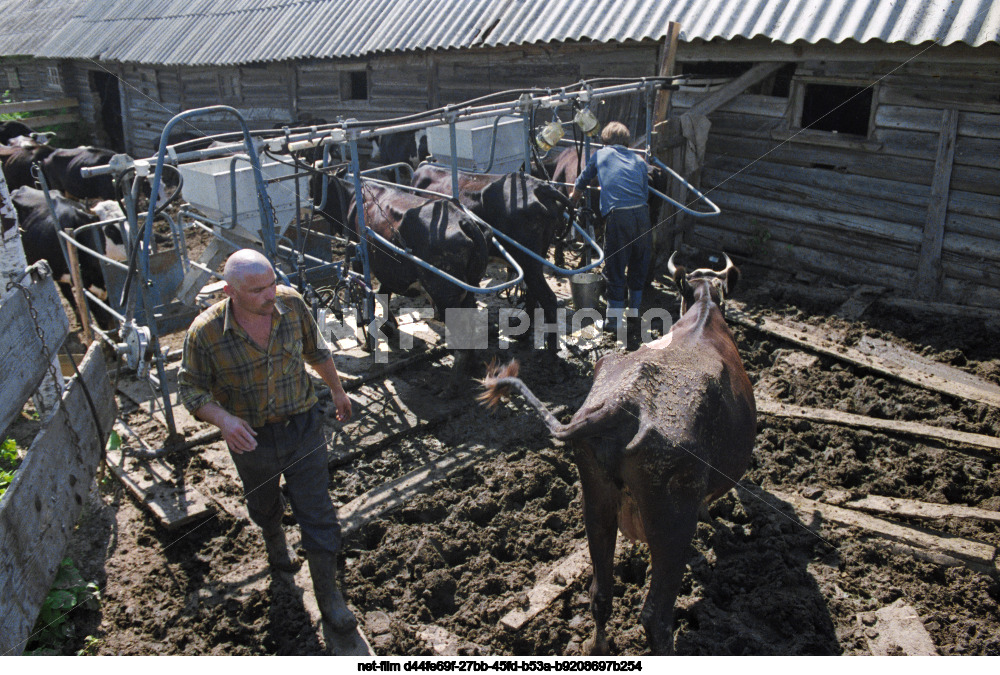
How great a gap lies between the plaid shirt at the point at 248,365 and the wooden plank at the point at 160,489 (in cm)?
123

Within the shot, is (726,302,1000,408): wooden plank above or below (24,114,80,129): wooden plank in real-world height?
below

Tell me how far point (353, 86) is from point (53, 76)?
528 inches

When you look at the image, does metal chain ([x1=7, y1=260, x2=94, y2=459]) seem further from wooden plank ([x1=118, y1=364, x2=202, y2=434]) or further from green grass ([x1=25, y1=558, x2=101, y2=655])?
wooden plank ([x1=118, y1=364, x2=202, y2=434])

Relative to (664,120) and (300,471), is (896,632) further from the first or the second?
(664,120)

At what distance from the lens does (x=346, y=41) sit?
498 inches

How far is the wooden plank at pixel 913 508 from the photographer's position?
422 centimetres

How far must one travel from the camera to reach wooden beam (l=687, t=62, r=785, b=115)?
8453mm

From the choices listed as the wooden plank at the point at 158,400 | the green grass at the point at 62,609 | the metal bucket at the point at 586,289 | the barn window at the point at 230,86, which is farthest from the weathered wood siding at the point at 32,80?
the green grass at the point at 62,609

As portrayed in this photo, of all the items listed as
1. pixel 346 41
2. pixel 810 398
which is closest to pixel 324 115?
pixel 346 41

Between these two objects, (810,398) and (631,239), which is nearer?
(810,398)

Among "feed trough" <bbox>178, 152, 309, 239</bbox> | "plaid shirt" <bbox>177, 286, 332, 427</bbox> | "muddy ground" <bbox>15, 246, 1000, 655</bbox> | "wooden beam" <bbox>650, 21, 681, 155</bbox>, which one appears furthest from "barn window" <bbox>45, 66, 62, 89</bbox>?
"plaid shirt" <bbox>177, 286, 332, 427</bbox>

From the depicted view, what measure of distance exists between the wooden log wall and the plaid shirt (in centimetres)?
700

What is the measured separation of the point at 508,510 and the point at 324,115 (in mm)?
11575

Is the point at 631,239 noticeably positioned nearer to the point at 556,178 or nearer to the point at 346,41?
the point at 556,178
